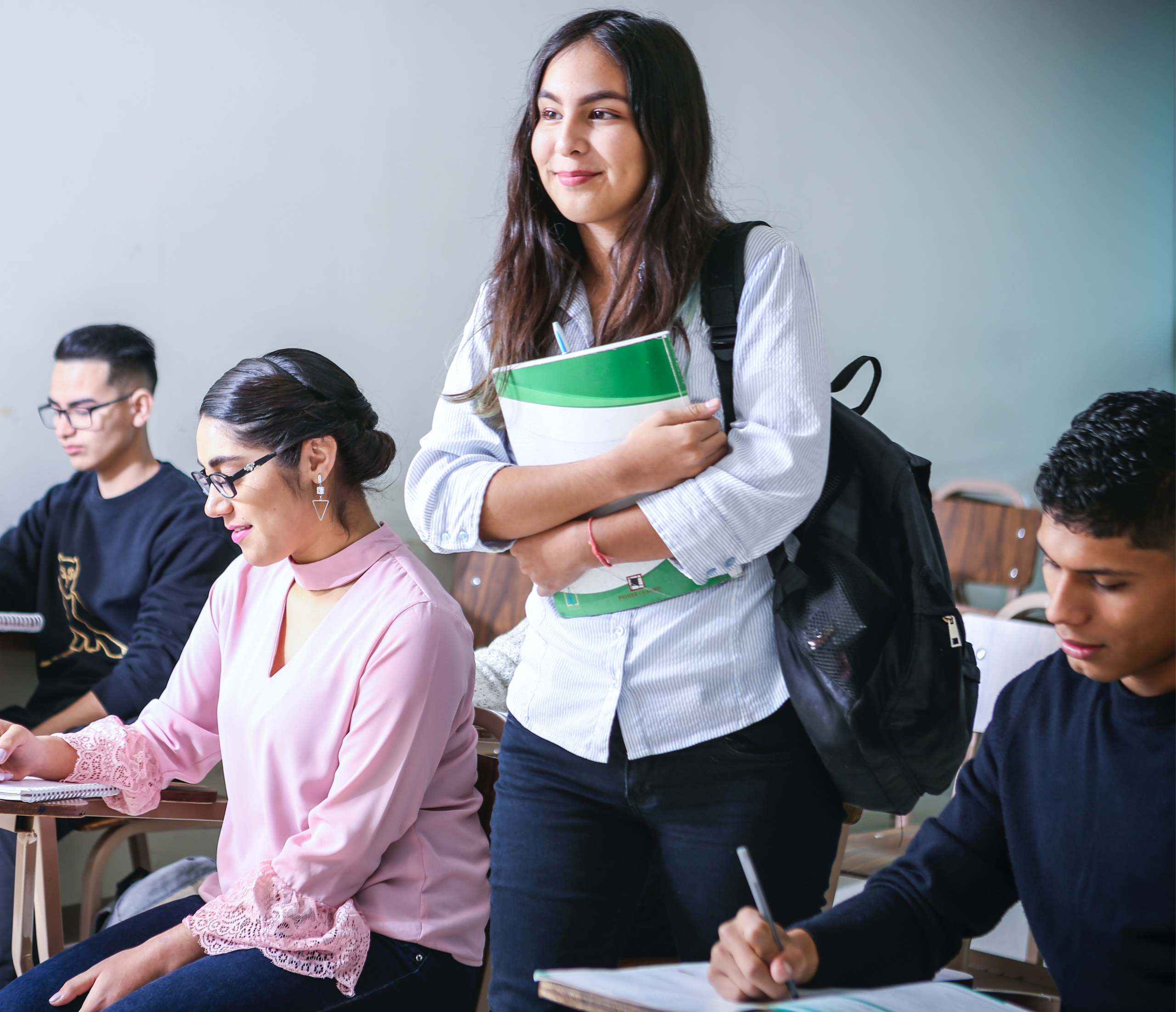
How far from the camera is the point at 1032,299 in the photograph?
15.0ft

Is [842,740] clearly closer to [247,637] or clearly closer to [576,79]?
[576,79]

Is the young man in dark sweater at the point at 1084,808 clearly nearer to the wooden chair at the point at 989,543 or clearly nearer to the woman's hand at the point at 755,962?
the woman's hand at the point at 755,962

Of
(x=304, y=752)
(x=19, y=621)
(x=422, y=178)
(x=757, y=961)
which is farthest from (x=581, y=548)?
(x=422, y=178)

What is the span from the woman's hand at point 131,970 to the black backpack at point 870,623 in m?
0.79

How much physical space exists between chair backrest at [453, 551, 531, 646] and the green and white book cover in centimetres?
192

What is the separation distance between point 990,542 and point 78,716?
2.87 m

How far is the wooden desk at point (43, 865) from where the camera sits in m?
1.62

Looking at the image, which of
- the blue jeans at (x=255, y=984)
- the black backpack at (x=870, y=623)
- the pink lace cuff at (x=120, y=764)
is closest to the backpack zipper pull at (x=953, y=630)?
the black backpack at (x=870, y=623)

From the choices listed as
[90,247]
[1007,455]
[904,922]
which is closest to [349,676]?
[904,922]

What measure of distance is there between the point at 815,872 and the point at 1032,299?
404 centimetres

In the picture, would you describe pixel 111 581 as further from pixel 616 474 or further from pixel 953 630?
pixel 953 630

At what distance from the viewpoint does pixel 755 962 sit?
33.2 inches

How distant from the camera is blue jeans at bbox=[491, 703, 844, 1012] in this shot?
3.44ft

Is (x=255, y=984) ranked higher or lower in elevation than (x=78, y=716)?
higher
